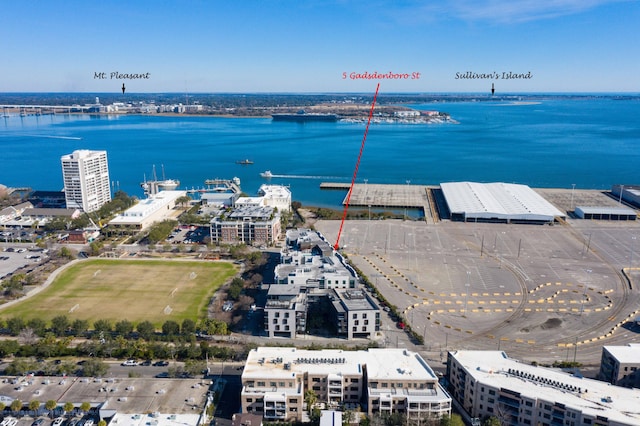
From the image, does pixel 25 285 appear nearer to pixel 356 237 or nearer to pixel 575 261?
pixel 356 237

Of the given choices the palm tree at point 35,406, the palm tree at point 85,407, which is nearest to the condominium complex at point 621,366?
the palm tree at point 85,407

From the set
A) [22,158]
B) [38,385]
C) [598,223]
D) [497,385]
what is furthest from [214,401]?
[22,158]

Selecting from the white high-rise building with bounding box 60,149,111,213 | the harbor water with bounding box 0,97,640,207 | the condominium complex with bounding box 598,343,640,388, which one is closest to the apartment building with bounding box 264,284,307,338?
the condominium complex with bounding box 598,343,640,388

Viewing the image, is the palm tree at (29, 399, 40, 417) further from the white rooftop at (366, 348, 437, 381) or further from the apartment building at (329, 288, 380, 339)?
the apartment building at (329, 288, 380, 339)

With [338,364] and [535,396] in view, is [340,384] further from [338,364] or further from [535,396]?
[535,396]

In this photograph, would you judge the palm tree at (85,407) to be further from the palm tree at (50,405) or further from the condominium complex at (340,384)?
the condominium complex at (340,384)

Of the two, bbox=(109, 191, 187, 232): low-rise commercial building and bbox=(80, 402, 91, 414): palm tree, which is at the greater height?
bbox=(109, 191, 187, 232): low-rise commercial building
